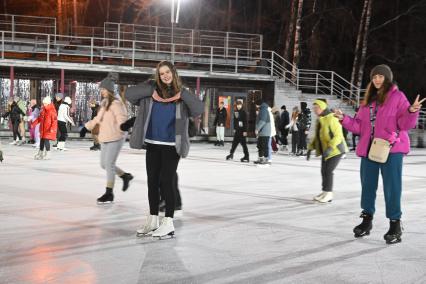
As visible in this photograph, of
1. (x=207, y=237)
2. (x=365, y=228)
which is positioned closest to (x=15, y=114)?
(x=207, y=237)

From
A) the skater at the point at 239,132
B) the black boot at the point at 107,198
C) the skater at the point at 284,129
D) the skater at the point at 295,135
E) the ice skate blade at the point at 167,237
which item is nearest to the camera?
the ice skate blade at the point at 167,237

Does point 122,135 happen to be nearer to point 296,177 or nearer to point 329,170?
point 329,170

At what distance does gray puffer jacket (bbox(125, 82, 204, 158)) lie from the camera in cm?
600

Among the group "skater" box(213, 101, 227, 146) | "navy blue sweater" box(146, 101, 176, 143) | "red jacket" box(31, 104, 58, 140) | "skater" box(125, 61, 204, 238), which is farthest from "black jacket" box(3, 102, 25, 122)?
"navy blue sweater" box(146, 101, 176, 143)

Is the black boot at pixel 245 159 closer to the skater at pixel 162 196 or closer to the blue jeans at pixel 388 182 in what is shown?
the skater at pixel 162 196

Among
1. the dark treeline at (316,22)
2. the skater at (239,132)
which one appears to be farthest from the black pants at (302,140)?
the dark treeline at (316,22)

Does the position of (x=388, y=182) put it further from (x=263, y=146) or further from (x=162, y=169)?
(x=263, y=146)

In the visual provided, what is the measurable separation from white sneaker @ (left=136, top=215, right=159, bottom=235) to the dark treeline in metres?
26.7

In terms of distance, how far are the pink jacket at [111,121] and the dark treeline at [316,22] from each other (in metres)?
24.8

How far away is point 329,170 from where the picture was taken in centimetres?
926

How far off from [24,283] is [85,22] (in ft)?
128

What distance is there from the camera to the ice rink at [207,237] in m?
4.85

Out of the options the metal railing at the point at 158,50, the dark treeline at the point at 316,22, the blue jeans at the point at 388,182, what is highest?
the dark treeline at the point at 316,22

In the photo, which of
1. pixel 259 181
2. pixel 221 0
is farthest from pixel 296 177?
pixel 221 0
